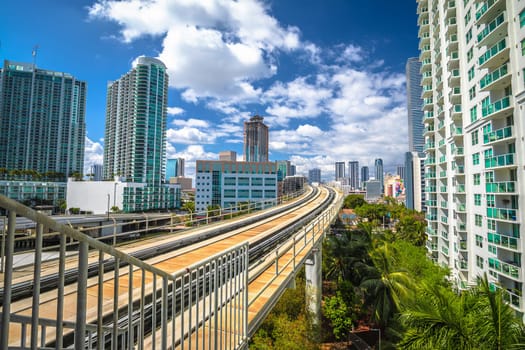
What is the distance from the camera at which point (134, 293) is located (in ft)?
16.3

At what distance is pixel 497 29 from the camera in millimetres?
15352

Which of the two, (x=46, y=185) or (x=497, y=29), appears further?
(x=46, y=185)

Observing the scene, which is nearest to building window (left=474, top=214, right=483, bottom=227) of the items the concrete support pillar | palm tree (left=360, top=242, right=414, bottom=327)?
palm tree (left=360, top=242, right=414, bottom=327)

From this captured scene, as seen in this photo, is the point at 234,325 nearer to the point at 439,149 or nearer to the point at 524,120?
the point at 524,120

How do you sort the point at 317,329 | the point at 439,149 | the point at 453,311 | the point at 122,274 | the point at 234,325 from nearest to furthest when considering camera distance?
the point at 234,325 < the point at 122,274 < the point at 453,311 < the point at 317,329 < the point at 439,149

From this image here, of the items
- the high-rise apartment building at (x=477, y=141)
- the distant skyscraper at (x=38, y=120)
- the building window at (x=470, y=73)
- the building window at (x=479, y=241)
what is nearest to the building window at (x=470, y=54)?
the high-rise apartment building at (x=477, y=141)

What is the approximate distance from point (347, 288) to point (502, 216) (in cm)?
1039

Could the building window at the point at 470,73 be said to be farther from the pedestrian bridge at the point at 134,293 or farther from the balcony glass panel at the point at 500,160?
the pedestrian bridge at the point at 134,293

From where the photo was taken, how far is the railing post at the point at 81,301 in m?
1.68

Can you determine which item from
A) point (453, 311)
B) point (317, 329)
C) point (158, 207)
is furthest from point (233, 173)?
point (453, 311)

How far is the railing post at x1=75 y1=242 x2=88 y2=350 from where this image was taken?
66.2 inches

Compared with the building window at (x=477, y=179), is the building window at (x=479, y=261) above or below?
below

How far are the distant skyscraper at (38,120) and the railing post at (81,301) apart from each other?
10079 centimetres

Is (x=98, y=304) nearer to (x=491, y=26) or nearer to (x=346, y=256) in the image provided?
(x=346, y=256)
